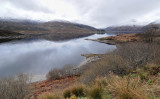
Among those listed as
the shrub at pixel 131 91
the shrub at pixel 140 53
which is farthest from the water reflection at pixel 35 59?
the shrub at pixel 131 91

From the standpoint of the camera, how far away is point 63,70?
1619 centimetres

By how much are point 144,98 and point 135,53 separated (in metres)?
12.2

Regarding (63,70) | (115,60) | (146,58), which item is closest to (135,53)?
(146,58)

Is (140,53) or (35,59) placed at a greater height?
(140,53)

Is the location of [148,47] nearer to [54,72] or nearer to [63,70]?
[63,70]

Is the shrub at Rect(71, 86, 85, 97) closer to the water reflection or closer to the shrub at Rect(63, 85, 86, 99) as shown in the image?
the shrub at Rect(63, 85, 86, 99)

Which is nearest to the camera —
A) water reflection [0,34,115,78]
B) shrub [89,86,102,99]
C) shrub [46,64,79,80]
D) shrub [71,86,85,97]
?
shrub [89,86,102,99]

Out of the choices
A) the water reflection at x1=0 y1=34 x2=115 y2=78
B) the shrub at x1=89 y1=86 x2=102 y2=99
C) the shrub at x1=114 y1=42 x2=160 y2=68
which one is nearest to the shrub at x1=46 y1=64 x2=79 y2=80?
Answer: the water reflection at x1=0 y1=34 x2=115 y2=78

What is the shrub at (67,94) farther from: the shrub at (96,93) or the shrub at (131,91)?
the shrub at (131,91)

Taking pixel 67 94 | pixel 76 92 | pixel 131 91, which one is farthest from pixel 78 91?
pixel 131 91

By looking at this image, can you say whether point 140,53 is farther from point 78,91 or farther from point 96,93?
point 96,93

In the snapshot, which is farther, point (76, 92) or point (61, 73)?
point (61, 73)

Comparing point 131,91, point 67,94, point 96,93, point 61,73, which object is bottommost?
point 61,73

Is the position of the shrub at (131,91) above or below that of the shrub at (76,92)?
above
